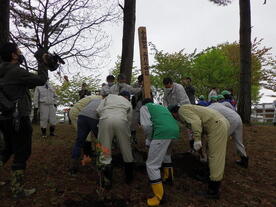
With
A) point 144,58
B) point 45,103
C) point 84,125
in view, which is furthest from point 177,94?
point 45,103

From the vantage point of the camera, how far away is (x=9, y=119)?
162 inches

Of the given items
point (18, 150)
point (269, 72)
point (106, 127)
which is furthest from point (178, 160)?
point (269, 72)

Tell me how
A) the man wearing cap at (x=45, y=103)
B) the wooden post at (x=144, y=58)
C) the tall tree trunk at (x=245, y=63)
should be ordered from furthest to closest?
the tall tree trunk at (x=245, y=63), the man wearing cap at (x=45, y=103), the wooden post at (x=144, y=58)

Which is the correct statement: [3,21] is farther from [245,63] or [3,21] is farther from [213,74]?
[213,74]

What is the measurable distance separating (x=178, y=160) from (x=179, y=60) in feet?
64.1

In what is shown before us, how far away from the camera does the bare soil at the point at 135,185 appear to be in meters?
4.38

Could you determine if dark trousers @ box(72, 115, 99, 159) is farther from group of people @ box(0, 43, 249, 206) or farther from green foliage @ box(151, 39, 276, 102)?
green foliage @ box(151, 39, 276, 102)

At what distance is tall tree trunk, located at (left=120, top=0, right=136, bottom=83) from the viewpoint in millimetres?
8680

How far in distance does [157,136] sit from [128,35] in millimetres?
5110

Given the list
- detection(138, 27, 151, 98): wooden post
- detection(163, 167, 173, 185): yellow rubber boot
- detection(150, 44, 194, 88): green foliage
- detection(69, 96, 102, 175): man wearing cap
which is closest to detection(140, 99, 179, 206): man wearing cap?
detection(163, 167, 173, 185): yellow rubber boot

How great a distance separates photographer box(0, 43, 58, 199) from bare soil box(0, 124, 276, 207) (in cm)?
53

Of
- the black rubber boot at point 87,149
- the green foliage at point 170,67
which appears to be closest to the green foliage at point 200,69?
the green foliage at point 170,67

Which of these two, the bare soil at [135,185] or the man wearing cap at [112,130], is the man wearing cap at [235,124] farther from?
the man wearing cap at [112,130]

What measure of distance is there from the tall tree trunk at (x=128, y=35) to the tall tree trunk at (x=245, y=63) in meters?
5.35
